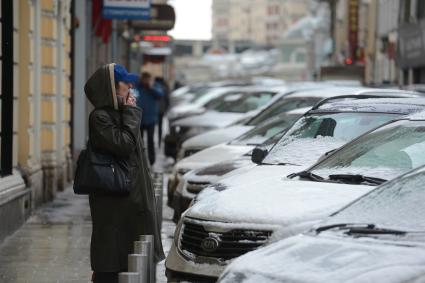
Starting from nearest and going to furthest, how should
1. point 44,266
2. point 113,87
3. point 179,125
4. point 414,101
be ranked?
1. point 113,87
2. point 414,101
3. point 44,266
4. point 179,125

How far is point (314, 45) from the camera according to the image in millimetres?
108375

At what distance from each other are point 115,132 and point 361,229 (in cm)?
262

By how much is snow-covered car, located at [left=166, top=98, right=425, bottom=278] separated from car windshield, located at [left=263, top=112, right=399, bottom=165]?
562mm

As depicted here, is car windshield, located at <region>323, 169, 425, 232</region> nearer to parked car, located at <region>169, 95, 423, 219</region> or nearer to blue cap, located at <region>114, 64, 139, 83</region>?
blue cap, located at <region>114, 64, 139, 83</region>

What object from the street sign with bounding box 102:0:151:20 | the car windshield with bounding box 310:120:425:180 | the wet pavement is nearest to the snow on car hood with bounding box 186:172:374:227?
the car windshield with bounding box 310:120:425:180

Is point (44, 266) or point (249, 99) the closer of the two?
point (44, 266)

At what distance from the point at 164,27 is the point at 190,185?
1551 centimetres

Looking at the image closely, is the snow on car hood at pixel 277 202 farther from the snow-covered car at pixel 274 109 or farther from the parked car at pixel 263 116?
the snow-covered car at pixel 274 109

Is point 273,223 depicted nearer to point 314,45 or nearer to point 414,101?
point 414,101

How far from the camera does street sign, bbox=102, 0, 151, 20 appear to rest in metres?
21.2

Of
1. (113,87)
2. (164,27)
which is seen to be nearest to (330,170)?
(113,87)

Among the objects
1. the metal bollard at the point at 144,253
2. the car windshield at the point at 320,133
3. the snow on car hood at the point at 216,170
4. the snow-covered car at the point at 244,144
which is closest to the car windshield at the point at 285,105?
the snow-covered car at the point at 244,144

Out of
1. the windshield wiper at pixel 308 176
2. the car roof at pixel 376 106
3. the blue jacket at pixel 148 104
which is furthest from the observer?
the blue jacket at pixel 148 104

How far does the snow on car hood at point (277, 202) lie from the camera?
26.6ft
